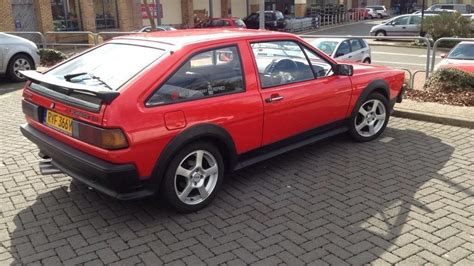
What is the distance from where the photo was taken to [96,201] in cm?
410

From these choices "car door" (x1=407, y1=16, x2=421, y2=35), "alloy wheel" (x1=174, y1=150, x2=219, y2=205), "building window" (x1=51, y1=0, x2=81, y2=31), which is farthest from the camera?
"car door" (x1=407, y1=16, x2=421, y2=35)

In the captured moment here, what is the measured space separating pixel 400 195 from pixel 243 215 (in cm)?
A: 148

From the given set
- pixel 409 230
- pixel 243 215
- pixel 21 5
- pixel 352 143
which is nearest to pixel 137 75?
pixel 243 215

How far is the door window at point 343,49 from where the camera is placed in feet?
37.9

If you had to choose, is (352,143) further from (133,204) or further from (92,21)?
(92,21)

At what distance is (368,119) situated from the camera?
5.55 meters

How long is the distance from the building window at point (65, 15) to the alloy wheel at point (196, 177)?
23.0 meters

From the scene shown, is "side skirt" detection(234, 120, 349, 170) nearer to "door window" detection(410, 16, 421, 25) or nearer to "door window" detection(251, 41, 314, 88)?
"door window" detection(251, 41, 314, 88)

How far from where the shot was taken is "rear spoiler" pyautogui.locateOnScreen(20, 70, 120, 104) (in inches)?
130

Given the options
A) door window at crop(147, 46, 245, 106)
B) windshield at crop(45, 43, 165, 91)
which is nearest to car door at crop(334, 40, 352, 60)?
Result: door window at crop(147, 46, 245, 106)

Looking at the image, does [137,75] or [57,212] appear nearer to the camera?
[137,75]

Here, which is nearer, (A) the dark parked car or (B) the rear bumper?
(B) the rear bumper

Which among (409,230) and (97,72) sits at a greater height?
(97,72)

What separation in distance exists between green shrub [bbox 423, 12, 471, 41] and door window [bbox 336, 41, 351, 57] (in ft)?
33.9
